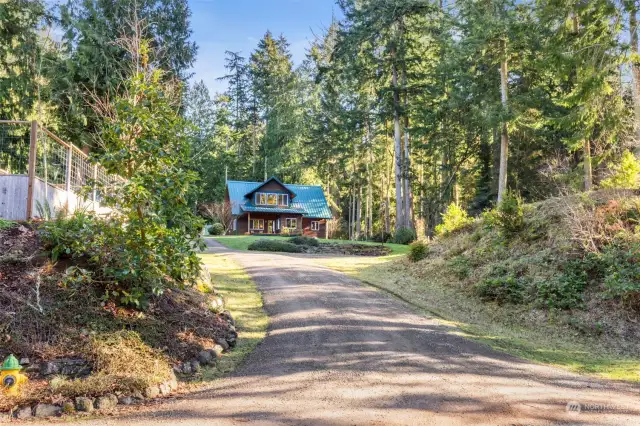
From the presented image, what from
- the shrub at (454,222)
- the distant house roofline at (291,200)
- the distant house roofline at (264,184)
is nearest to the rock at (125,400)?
the shrub at (454,222)

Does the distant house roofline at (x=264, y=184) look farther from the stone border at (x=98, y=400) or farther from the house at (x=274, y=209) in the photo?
the stone border at (x=98, y=400)

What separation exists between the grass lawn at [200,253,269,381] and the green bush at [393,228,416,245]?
14.3 m

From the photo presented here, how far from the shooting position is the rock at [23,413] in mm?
4971

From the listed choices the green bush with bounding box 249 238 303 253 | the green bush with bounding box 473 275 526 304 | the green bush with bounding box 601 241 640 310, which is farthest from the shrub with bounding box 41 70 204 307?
the green bush with bounding box 249 238 303 253

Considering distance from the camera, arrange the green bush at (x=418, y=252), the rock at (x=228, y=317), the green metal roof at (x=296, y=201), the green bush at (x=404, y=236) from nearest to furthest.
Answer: the rock at (x=228, y=317) < the green bush at (x=418, y=252) < the green bush at (x=404, y=236) < the green metal roof at (x=296, y=201)

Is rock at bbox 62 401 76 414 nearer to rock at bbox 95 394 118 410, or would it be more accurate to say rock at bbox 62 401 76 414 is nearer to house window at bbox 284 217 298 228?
rock at bbox 95 394 118 410

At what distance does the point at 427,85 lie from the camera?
29906 mm

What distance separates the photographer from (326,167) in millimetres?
46406

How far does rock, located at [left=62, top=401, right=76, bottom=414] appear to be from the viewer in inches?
Answer: 204

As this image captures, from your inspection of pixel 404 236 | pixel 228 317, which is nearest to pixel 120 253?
pixel 228 317

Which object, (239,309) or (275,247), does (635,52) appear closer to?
(239,309)

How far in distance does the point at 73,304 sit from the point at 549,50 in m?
17.4

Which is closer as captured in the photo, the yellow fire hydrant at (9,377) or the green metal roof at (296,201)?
the yellow fire hydrant at (9,377)

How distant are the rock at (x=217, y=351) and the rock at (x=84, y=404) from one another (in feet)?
8.13
